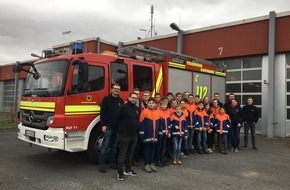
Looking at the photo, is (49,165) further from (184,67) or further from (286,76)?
(286,76)

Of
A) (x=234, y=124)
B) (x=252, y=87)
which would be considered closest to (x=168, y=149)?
(x=234, y=124)

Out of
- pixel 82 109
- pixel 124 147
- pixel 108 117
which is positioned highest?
pixel 82 109

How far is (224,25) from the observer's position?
640 inches

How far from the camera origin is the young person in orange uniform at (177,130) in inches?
318

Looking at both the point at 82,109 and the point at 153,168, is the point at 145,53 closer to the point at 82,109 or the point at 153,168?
the point at 82,109

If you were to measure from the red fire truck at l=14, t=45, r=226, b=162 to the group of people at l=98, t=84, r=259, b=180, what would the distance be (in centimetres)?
47

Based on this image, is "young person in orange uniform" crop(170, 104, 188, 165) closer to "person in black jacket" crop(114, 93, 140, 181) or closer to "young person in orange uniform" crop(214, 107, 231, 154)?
"person in black jacket" crop(114, 93, 140, 181)

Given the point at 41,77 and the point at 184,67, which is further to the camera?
the point at 184,67

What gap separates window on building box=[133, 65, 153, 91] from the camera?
8.36 m

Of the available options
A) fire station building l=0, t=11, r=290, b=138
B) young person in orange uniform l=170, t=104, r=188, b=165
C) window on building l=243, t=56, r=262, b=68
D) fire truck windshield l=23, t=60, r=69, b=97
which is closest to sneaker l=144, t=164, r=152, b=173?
young person in orange uniform l=170, t=104, r=188, b=165

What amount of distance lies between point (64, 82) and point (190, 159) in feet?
13.2

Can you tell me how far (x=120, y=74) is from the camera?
8.04 m

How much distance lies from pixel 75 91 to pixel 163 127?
221 centimetres

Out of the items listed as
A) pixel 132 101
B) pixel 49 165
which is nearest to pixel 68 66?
pixel 132 101
